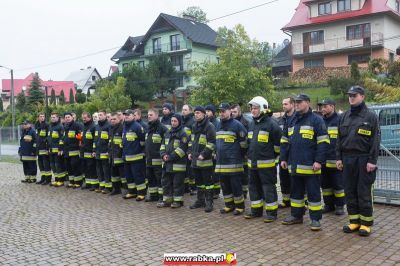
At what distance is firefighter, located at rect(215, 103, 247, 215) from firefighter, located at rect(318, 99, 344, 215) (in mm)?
1490

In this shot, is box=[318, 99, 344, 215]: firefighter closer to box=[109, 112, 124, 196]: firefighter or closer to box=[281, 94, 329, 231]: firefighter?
box=[281, 94, 329, 231]: firefighter

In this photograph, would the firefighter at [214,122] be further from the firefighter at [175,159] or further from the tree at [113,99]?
the tree at [113,99]

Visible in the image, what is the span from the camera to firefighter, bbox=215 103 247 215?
7879mm

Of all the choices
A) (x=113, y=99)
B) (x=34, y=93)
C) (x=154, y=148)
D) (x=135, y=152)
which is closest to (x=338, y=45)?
(x=113, y=99)

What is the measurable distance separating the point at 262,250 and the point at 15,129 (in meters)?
30.4

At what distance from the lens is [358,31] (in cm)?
3981

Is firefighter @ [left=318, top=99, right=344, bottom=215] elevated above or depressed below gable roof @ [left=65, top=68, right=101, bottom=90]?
below

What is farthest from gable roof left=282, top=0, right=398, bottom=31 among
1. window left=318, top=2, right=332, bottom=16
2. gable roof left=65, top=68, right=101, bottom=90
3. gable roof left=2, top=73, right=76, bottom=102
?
gable roof left=65, top=68, right=101, bottom=90

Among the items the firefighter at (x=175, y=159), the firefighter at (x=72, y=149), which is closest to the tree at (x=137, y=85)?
the firefighter at (x=72, y=149)

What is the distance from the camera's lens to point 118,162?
10.2m

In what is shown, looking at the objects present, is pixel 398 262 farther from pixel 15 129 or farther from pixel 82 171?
pixel 15 129

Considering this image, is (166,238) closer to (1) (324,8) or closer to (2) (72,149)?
(2) (72,149)

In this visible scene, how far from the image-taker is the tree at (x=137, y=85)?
40.5 m

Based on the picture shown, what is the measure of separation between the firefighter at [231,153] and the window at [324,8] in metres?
37.0
